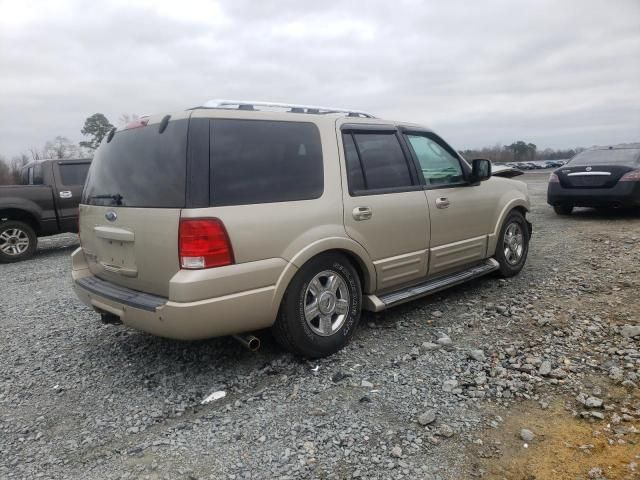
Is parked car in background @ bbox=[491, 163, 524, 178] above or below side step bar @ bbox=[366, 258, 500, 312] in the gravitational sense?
above

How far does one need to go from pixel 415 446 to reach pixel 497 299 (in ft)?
8.81

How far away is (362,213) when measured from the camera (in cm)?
380

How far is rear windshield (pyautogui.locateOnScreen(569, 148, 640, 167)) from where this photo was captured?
31.8ft

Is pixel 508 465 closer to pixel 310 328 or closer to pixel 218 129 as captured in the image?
pixel 310 328

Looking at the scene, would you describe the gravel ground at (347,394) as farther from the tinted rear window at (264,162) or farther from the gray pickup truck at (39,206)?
the gray pickup truck at (39,206)

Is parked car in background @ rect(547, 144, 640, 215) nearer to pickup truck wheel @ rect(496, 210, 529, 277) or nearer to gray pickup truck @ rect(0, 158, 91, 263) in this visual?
pickup truck wheel @ rect(496, 210, 529, 277)

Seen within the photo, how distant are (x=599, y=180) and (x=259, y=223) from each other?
8.81m

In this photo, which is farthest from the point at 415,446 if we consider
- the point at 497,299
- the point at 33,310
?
the point at 33,310

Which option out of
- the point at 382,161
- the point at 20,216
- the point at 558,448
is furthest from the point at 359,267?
the point at 20,216

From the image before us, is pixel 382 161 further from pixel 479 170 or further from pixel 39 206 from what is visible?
pixel 39 206

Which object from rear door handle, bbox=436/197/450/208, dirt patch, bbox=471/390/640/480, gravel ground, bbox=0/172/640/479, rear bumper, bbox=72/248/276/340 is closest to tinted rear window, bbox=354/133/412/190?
rear door handle, bbox=436/197/450/208

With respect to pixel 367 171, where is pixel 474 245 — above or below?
below

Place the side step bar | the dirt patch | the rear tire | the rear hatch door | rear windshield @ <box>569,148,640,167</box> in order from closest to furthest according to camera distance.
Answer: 1. the dirt patch
2. the rear hatch door
3. the side step bar
4. rear windshield @ <box>569,148,640,167</box>
5. the rear tire

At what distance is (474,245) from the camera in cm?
493
